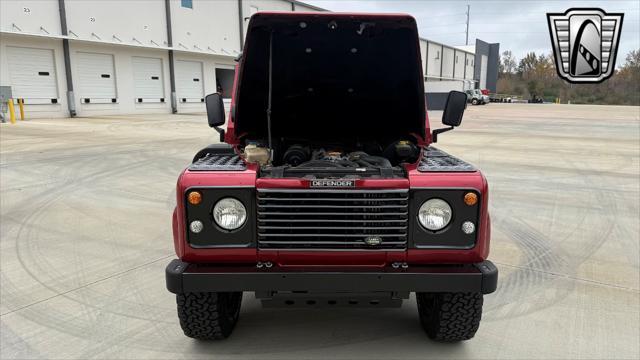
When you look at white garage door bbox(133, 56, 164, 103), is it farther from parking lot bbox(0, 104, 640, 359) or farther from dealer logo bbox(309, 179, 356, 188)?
dealer logo bbox(309, 179, 356, 188)

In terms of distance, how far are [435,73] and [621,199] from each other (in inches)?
2440

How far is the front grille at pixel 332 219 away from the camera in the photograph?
2.61 metres

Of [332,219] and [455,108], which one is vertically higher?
[455,108]

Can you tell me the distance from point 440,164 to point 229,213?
133 cm

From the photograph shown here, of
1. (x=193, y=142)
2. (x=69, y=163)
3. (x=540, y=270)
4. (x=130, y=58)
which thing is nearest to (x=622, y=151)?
(x=540, y=270)

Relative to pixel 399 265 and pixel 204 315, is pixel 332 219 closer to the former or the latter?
pixel 399 265

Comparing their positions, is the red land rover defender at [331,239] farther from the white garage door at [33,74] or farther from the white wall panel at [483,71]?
the white wall panel at [483,71]

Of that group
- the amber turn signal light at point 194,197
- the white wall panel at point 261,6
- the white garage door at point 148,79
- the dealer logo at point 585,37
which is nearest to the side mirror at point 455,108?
the amber turn signal light at point 194,197

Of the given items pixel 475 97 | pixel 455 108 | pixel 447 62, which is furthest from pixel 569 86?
pixel 455 108

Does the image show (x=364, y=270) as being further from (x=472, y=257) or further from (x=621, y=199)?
(x=621, y=199)

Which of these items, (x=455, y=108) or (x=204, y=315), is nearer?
(x=204, y=315)

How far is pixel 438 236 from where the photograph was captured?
8.70ft

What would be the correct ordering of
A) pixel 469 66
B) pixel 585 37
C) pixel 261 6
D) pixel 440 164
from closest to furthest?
pixel 440 164, pixel 585 37, pixel 261 6, pixel 469 66

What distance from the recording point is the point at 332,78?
4008mm
